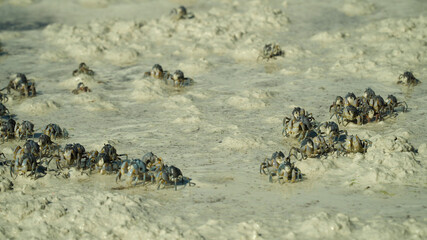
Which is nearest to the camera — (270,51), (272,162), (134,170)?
(134,170)

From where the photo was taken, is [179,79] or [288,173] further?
[179,79]

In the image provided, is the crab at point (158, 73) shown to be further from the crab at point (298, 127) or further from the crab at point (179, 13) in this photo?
the crab at point (298, 127)

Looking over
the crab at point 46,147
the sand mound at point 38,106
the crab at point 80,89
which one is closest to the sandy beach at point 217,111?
the sand mound at point 38,106

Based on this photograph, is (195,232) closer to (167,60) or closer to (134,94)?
(134,94)

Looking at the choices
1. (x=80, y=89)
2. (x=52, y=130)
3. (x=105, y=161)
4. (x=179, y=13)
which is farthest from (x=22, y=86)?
(x=179, y=13)

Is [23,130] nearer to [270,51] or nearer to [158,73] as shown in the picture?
[158,73]

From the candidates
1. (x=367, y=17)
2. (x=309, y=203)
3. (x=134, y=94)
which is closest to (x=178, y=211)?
(x=309, y=203)

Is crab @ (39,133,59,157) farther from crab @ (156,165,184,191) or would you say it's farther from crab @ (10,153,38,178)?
crab @ (156,165,184,191)
